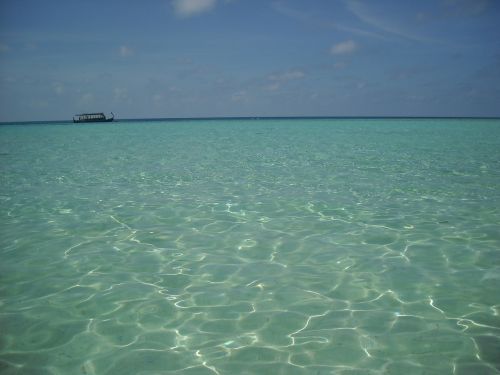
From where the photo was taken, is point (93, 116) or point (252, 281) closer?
point (252, 281)

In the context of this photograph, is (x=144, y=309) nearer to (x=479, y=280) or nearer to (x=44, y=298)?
(x=44, y=298)

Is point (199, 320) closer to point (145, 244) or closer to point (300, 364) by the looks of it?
point (300, 364)

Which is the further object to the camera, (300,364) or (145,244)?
(145,244)

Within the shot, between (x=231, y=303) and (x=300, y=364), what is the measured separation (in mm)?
1259

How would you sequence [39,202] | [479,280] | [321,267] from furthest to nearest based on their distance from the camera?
[39,202] < [321,267] < [479,280]

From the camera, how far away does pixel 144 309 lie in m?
4.18

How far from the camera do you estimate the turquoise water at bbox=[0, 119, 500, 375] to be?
336cm

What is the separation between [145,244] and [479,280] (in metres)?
4.83

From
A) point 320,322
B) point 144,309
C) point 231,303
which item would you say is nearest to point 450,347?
point 320,322

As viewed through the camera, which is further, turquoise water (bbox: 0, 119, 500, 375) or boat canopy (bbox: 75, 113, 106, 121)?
boat canopy (bbox: 75, 113, 106, 121)

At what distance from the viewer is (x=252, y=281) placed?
483cm

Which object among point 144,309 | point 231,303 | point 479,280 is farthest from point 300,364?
point 479,280

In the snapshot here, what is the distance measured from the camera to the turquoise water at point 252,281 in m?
3.36

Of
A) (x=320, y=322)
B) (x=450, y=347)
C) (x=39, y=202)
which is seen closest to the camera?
(x=450, y=347)
